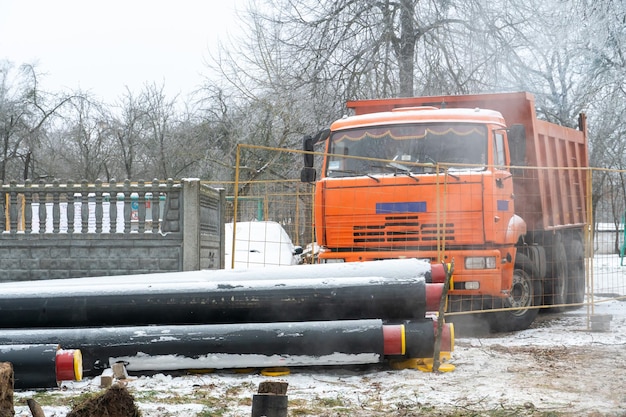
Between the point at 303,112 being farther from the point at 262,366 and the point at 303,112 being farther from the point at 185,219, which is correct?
the point at 262,366

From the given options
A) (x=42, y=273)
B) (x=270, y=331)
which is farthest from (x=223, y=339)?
(x=42, y=273)

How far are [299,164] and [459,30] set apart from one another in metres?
6.68

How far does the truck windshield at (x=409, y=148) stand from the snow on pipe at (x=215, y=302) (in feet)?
9.54

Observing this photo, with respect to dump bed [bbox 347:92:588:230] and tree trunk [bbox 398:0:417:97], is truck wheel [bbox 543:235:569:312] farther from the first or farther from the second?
tree trunk [bbox 398:0:417:97]

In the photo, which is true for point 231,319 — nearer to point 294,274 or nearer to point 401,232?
point 294,274

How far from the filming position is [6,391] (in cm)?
476

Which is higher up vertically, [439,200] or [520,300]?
[439,200]

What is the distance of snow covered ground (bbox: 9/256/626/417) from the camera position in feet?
19.4

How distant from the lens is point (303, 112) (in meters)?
21.5

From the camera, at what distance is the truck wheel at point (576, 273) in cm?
1362

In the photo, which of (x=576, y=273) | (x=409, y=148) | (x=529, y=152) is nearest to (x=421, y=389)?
(x=409, y=148)

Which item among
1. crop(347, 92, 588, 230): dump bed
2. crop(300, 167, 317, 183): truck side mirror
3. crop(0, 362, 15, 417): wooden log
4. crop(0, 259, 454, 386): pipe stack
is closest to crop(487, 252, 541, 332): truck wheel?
crop(347, 92, 588, 230): dump bed

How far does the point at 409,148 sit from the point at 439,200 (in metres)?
0.88

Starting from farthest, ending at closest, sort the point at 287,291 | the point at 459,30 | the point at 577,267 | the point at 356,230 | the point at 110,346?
the point at 459,30, the point at 577,267, the point at 356,230, the point at 287,291, the point at 110,346
